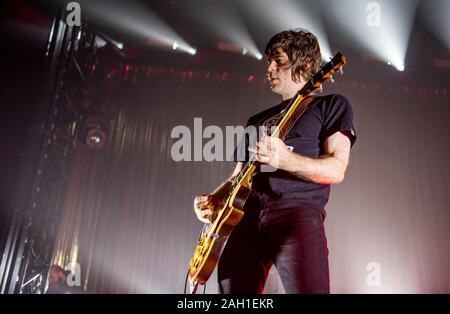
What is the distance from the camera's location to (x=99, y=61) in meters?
8.01

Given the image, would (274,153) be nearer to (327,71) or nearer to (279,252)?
(279,252)

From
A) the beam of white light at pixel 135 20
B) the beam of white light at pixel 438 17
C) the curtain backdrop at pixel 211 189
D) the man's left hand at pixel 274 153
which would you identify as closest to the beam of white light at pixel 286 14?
the beam of white light at pixel 438 17

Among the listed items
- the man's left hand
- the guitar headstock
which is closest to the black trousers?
the man's left hand

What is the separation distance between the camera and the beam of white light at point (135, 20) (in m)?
7.26

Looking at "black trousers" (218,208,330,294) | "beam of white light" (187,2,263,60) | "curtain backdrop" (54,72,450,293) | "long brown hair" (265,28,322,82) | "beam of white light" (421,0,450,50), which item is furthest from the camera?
"curtain backdrop" (54,72,450,293)

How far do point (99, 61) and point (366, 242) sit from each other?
23.0 ft

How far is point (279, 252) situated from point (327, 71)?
916 mm

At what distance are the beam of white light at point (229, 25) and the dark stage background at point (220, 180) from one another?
A: 855mm

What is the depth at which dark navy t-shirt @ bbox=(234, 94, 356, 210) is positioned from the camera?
179 cm

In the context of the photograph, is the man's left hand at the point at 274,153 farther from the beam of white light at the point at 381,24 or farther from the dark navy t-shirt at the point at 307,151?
the beam of white light at the point at 381,24

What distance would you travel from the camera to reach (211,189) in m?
9.45

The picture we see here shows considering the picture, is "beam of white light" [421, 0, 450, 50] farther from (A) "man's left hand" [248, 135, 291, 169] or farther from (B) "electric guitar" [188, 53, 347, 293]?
(A) "man's left hand" [248, 135, 291, 169]

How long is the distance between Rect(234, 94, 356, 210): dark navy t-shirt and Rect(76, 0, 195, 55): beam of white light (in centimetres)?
589

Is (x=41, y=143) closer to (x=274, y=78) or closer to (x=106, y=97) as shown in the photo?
(x=274, y=78)
